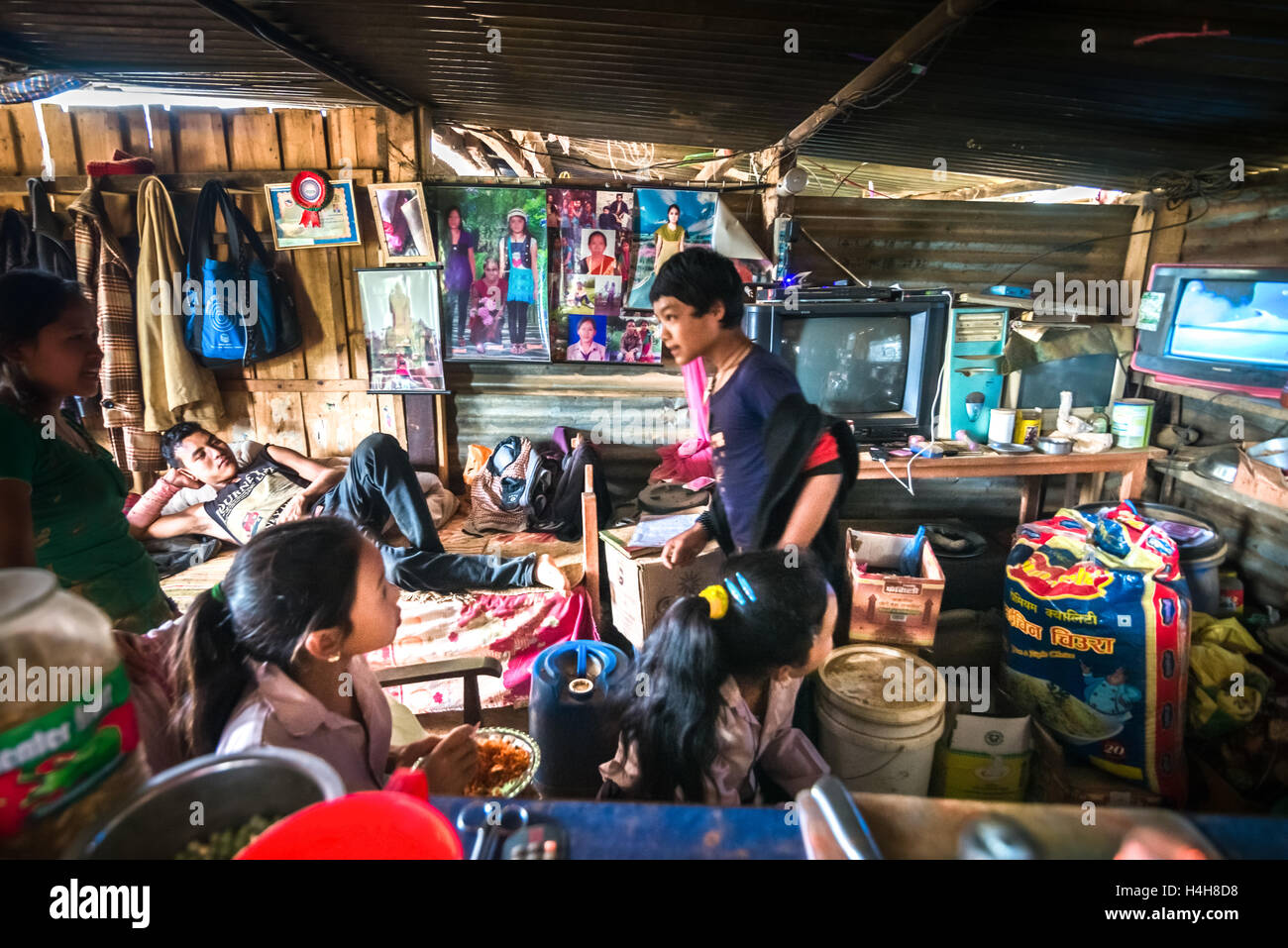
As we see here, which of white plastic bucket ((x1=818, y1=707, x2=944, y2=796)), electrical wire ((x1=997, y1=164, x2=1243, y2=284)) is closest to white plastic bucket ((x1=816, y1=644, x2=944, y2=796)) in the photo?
white plastic bucket ((x1=818, y1=707, x2=944, y2=796))

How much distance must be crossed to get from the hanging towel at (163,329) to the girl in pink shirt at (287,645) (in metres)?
0.65

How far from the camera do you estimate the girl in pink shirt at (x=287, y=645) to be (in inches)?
30.6

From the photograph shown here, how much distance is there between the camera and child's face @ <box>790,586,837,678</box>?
1.18m

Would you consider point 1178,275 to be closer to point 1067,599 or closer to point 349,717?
point 1067,599

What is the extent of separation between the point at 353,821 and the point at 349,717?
1.39 feet

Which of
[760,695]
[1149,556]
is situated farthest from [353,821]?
[1149,556]

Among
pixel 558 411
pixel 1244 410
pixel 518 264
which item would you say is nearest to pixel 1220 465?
pixel 1244 410

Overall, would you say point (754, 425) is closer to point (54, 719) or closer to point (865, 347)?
point (865, 347)

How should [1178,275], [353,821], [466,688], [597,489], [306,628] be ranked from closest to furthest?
[353,821], [306,628], [466,688], [597,489], [1178,275]

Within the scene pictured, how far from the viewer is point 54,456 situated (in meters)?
0.76

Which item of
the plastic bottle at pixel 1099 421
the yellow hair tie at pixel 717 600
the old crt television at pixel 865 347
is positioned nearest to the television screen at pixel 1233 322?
the plastic bottle at pixel 1099 421

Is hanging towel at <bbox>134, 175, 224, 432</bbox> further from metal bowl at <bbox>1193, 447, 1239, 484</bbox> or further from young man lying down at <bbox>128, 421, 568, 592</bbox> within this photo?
metal bowl at <bbox>1193, 447, 1239, 484</bbox>

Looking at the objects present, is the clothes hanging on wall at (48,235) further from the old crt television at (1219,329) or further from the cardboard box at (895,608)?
the old crt television at (1219,329)
